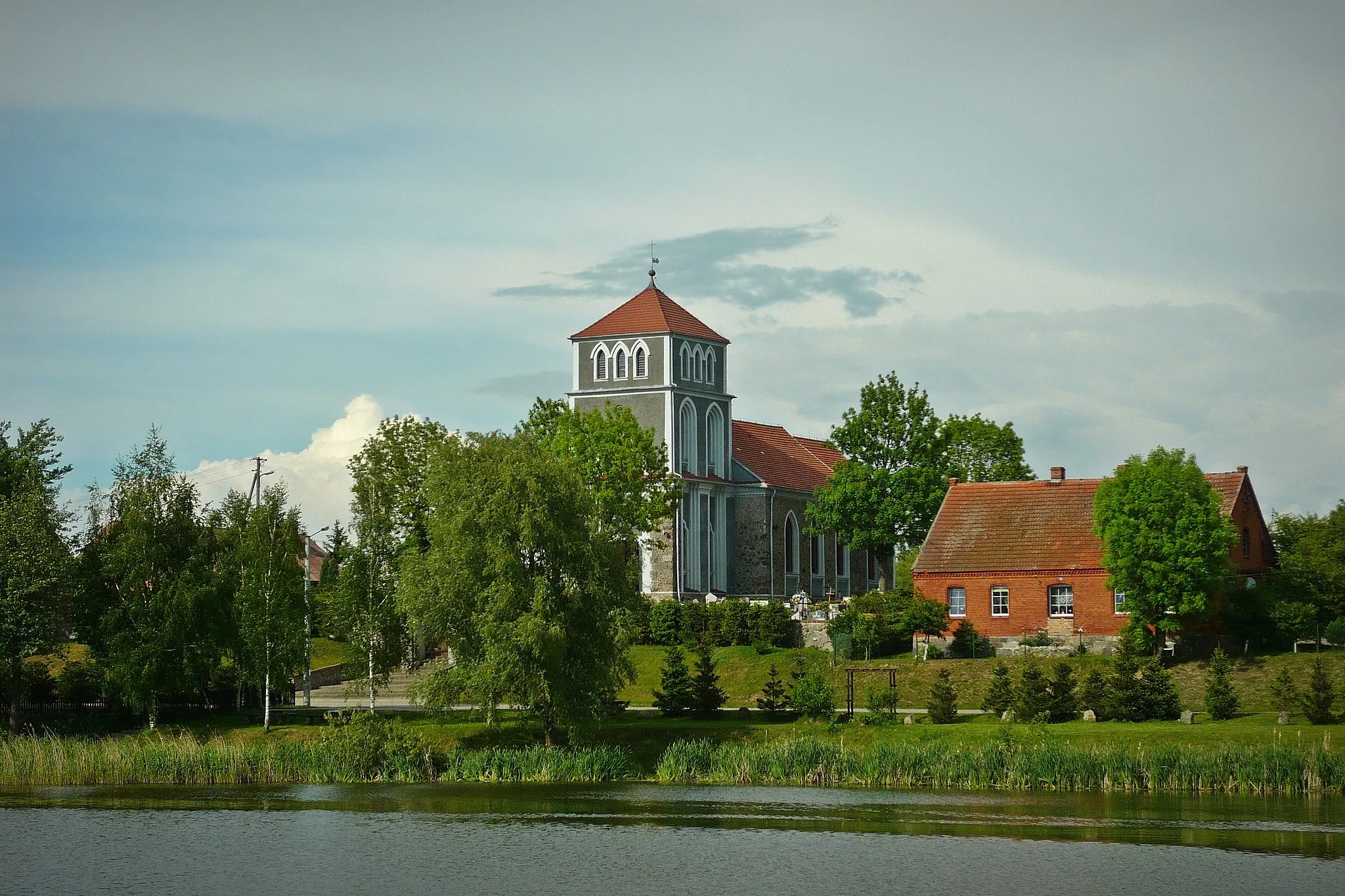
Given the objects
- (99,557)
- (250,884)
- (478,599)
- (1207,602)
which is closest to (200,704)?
(99,557)

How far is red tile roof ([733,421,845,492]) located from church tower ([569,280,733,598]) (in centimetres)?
314

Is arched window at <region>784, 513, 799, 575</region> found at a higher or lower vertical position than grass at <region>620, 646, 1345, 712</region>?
higher

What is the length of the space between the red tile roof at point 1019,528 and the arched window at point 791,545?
19.1m

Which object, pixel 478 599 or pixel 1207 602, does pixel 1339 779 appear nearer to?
pixel 1207 602

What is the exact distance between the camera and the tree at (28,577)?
169 feet

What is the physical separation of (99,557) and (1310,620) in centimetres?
4177

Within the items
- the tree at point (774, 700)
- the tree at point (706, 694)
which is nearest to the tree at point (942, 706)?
the tree at point (774, 700)

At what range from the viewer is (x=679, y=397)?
80.4 metres

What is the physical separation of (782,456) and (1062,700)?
44.9 meters

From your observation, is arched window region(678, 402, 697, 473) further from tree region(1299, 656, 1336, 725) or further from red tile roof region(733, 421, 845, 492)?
tree region(1299, 656, 1336, 725)

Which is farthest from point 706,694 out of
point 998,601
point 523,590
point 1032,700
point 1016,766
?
point 998,601

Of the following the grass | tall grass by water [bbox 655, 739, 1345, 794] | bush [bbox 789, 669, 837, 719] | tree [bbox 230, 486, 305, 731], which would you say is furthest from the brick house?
tree [bbox 230, 486, 305, 731]

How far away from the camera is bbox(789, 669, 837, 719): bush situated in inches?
1870

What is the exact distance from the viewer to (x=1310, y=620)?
178 ft
